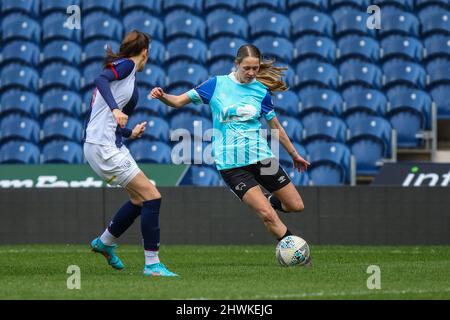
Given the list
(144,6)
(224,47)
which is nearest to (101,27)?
(144,6)

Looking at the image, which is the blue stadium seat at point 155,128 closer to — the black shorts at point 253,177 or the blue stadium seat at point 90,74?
the blue stadium seat at point 90,74

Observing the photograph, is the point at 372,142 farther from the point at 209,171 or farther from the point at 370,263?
the point at 370,263

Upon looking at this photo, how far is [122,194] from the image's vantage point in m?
15.0

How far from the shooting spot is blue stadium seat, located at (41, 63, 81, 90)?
19.2 m

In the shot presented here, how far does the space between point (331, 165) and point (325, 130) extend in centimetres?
81

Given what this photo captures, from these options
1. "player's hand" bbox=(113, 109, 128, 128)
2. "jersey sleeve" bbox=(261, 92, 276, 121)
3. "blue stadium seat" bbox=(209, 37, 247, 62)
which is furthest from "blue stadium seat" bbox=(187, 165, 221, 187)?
"player's hand" bbox=(113, 109, 128, 128)

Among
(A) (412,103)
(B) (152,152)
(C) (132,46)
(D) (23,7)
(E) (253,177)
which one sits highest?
(D) (23,7)

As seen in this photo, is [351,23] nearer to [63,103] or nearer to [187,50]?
[187,50]

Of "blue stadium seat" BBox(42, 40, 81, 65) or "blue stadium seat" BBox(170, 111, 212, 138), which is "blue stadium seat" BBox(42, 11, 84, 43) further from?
"blue stadium seat" BBox(170, 111, 212, 138)

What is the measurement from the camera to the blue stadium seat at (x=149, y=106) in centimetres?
1827

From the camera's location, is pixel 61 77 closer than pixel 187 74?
No

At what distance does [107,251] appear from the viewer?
9969 millimetres

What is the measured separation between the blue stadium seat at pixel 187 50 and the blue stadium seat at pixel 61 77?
174 centimetres

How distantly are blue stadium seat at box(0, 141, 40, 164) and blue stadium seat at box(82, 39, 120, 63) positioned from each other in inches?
98.3
